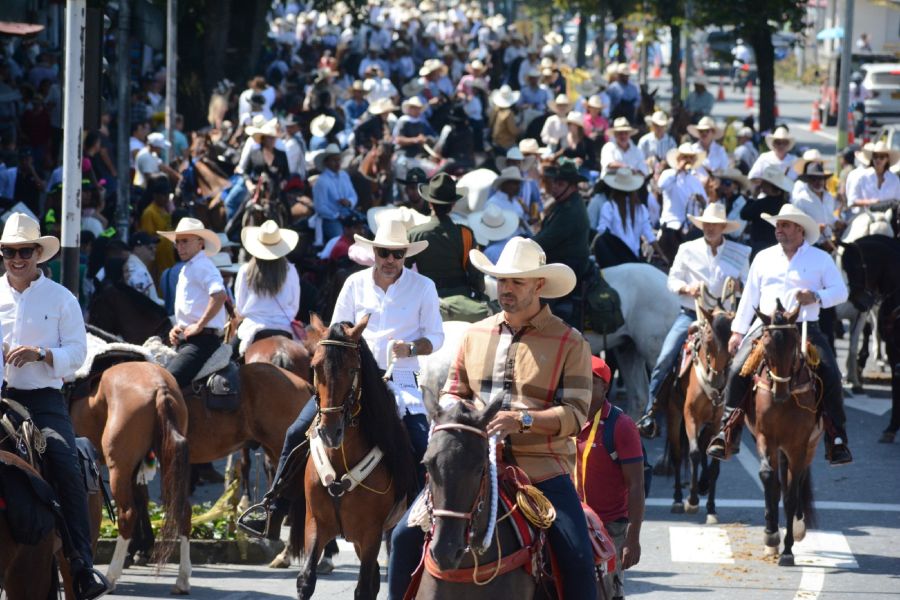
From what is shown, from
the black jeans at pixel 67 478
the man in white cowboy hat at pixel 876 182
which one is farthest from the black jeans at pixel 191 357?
the man in white cowboy hat at pixel 876 182

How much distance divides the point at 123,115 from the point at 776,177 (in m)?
7.74

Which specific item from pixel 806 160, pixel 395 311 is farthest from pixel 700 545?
pixel 806 160

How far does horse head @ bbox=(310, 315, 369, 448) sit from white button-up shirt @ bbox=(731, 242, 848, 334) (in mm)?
4926

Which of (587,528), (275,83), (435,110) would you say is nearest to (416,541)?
(587,528)

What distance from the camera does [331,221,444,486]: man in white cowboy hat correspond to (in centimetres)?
1161

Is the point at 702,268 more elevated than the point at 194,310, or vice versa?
the point at 702,268

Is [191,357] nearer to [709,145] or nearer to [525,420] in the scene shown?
[525,420]

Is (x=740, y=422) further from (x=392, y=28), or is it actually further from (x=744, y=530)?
(x=392, y=28)

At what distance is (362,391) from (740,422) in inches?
184

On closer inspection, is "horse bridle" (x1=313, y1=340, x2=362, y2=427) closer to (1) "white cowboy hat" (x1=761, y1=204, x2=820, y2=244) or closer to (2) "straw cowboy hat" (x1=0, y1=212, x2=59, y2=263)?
(2) "straw cowboy hat" (x1=0, y1=212, x2=59, y2=263)

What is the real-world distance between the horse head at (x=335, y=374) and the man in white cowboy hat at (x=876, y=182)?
13896mm

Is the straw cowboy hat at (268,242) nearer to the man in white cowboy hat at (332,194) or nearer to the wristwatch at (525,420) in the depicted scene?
the man in white cowboy hat at (332,194)

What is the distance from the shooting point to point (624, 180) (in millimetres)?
20141

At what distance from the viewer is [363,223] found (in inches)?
829
